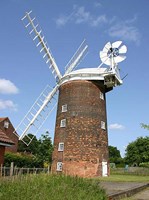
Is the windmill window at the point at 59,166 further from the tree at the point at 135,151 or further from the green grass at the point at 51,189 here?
the tree at the point at 135,151

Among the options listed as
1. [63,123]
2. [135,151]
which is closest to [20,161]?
[63,123]

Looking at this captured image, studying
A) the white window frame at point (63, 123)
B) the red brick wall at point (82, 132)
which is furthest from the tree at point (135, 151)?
the white window frame at point (63, 123)

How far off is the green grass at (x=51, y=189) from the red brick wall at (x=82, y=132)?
1411 cm

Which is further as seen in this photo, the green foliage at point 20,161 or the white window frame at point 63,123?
the green foliage at point 20,161

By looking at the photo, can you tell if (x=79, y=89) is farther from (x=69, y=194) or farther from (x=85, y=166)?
(x=69, y=194)

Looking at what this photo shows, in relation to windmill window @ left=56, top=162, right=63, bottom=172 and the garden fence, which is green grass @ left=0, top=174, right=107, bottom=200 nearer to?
the garden fence

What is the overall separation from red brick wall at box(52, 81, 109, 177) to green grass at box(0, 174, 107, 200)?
1411 centimetres

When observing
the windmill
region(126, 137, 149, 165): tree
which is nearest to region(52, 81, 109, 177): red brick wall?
the windmill

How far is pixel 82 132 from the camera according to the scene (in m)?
25.4

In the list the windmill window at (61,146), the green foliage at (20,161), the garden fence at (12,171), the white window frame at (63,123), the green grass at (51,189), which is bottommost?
the green grass at (51,189)

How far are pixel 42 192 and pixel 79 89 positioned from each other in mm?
18952

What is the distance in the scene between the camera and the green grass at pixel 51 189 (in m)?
7.45

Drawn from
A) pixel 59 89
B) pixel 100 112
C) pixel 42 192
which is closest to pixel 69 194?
pixel 42 192

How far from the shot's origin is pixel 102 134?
86.6 ft
